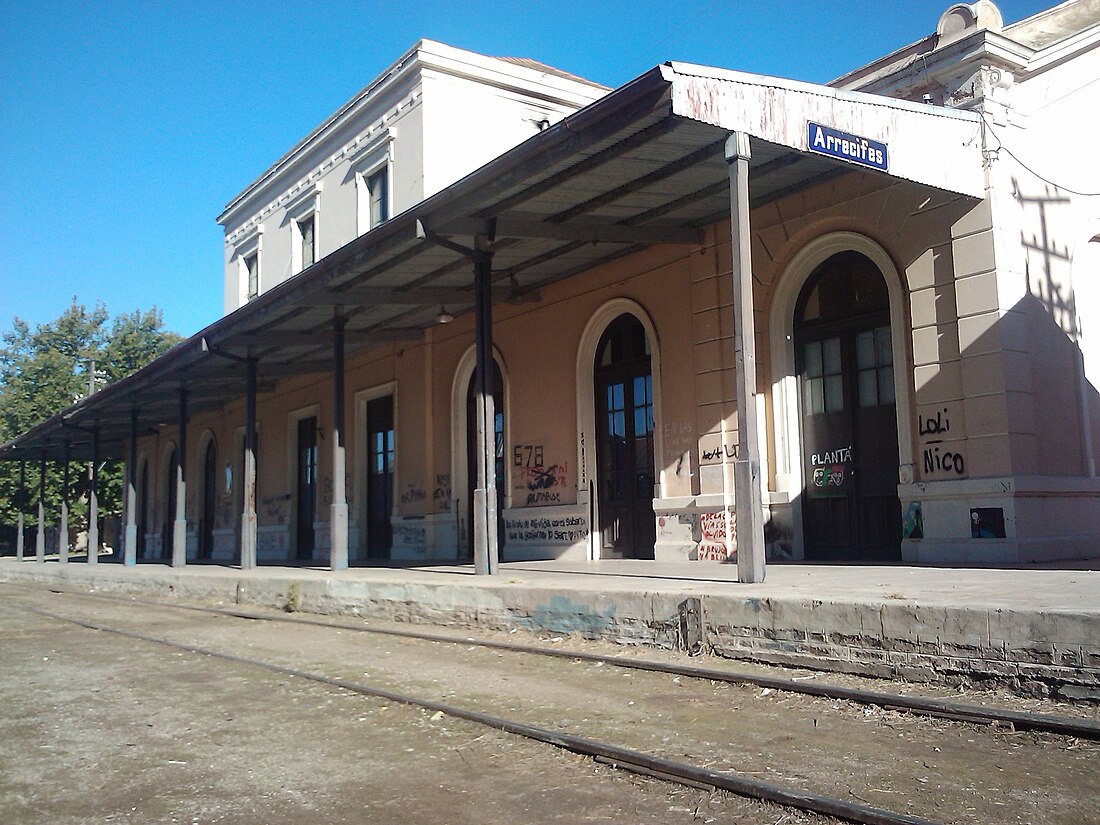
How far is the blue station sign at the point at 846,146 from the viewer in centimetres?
873

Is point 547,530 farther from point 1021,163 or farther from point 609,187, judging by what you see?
point 1021,163

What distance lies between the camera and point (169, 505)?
1312 inches

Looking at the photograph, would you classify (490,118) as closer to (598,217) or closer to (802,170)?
(598,217)

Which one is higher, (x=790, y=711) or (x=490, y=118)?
(x=490, y=118)

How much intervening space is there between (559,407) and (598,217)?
398 centimetres

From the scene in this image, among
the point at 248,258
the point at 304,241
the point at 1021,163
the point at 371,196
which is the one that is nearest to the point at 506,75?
the point at 371,196

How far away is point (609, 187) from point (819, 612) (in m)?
5.89

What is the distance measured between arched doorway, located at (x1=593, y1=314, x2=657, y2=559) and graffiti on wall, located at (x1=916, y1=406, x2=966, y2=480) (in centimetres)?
446

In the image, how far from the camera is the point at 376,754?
5.07 m

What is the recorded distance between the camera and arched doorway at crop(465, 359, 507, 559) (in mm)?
16812

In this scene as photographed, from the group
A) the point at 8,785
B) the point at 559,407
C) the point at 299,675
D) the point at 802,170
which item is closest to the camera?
the point at 8,785

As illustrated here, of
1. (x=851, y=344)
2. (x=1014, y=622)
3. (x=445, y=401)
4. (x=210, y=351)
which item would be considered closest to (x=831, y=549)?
(x=851, y=344)

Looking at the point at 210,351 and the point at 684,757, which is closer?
the point at 684,757

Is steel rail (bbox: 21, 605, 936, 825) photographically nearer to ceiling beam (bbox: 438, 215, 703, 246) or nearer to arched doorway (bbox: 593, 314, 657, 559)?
ceiling beam (bbox: 438, 215, 703, 246)
